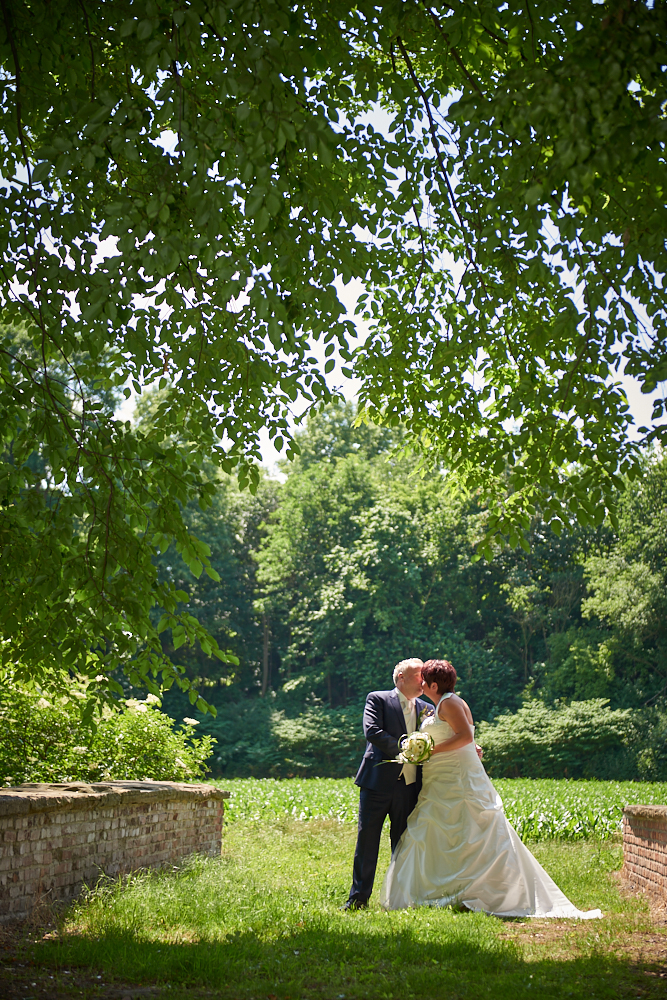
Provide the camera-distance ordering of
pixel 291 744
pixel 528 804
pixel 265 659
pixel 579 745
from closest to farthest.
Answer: pixel 528 804
pixel 579 745
pixel 291 744
pixel 265 659

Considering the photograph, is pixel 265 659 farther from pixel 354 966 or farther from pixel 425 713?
pixel 354 966

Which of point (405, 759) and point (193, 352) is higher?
point (193, 352)

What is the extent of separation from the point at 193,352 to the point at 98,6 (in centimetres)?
217

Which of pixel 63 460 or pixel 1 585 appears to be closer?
pixel 63 460

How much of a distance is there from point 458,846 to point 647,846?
6.74 feet

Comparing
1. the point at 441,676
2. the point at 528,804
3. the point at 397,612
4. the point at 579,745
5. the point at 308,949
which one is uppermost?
the point at 397,612

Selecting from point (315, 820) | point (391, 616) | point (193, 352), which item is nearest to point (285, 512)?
point (391, 616)

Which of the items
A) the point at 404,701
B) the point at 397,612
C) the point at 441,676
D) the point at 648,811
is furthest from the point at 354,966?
the point at 397,612

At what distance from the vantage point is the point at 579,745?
27.8 m

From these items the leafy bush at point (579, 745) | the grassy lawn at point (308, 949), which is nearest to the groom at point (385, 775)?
the grassy lawn at point (308, 949)

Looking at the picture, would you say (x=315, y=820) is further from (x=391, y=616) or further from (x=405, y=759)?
(x=391, y=616)

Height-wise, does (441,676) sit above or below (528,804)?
above

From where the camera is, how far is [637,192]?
4.59 meters

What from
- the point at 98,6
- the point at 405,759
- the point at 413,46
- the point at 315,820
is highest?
the point at 413,46
